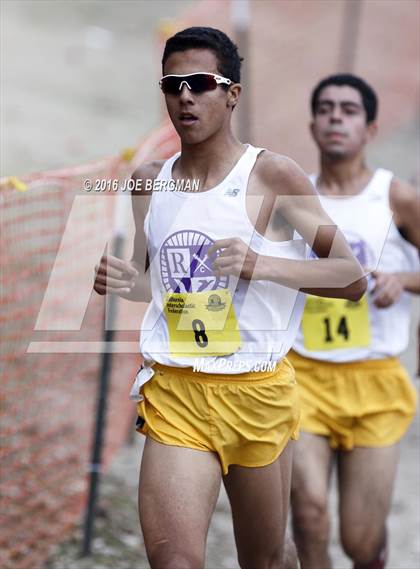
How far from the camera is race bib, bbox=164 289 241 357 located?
3.49 meters

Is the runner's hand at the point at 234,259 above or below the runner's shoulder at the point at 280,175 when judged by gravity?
below

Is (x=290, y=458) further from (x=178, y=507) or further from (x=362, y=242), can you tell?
(x=362, y=242)

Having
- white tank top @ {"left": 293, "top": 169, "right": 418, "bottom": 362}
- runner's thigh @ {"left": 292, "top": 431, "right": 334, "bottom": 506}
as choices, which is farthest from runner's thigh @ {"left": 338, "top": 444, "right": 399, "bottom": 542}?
white tank top @ {"left": 293, "top": 169, "right": 418, "bottom": 362}

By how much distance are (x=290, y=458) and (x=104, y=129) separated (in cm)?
1004

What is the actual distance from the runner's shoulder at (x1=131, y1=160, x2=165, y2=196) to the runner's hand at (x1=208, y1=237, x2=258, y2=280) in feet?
1.61

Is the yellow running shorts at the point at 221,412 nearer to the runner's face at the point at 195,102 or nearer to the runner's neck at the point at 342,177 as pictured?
Result: the runner's face at the point at 195,102

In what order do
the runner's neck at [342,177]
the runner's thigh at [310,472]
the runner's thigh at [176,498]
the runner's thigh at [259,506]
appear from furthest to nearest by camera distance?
1. the runner's neck at [342,177]
2. the runner's thigh at [310,472]
3. the runner's thigh at [259,506]
4. the runner's thigh at [176,498]

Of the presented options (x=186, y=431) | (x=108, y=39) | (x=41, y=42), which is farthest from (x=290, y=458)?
(x=108, y=39)

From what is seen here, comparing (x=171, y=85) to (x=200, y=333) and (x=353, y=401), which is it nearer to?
(x=200, y=333)

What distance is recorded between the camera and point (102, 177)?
5.38 meters

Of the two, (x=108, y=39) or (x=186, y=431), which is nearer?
(x=186, y=431)

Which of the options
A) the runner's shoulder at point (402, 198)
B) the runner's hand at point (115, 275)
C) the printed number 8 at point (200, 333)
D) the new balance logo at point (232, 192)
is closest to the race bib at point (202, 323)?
the printed number 8 at point (200, 333)

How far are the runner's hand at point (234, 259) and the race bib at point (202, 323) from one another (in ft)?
0.57

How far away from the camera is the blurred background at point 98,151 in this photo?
534 centimetres
